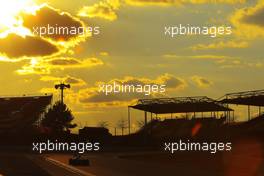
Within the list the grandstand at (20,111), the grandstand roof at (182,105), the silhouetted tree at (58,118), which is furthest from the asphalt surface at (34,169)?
the silhouetted tree at (58,118)

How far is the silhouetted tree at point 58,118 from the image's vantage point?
550 feet

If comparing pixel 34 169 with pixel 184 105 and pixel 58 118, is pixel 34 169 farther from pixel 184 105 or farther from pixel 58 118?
pixel 58 118

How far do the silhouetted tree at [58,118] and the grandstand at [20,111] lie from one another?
1281 cm

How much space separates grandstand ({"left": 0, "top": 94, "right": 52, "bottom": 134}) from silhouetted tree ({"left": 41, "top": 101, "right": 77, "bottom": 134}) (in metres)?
12.8

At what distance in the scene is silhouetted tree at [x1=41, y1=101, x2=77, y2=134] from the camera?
6594 inches

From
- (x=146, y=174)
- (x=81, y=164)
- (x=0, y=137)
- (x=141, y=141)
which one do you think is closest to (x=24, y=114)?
(x=0, y=137)

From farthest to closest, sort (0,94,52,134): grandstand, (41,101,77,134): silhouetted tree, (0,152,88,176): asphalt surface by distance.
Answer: (41,101,77,134): silhouetted tree < (0,94,52,134): grandstand < (0,152,88,176): asphalt surface

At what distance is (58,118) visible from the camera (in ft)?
552

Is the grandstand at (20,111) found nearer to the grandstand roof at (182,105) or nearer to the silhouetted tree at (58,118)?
the silhouetted tree at (58,118)

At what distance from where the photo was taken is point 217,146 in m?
80.1

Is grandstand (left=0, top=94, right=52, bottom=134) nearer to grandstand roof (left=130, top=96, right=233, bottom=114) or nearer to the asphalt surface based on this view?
grandstand roof (left=130, top=96, right=233, bottom=114)

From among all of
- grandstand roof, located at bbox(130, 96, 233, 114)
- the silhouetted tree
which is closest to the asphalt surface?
grandstand roof, located at bbox(130, 96, 233, 114)

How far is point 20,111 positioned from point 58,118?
1992 cm

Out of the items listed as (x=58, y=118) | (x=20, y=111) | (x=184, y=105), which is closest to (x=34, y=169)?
(x=184, y=105)
